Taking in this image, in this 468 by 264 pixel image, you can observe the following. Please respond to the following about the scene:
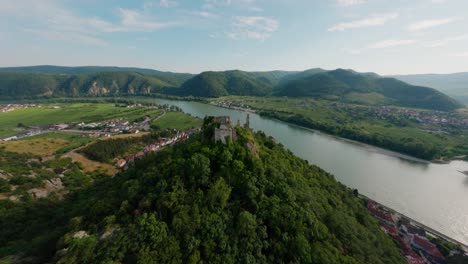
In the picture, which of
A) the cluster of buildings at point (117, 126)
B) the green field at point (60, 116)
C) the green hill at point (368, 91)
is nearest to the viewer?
the cluster of buildings at point (117, 126)

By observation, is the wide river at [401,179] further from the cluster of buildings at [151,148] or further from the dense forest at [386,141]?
the cluster of buildings at [151,148]

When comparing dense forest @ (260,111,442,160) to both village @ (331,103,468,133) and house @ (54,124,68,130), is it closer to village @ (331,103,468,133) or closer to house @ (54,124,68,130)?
village @ (331,103,468,133)

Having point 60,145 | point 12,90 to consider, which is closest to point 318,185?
point 60,145

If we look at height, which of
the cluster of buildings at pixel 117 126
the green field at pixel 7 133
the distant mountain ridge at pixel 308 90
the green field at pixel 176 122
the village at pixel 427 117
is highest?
the distant mountain ridge at pixel 308 90

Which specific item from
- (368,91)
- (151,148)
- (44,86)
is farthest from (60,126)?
(368,91)

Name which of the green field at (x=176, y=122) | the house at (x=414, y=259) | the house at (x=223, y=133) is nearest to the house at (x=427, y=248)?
the house at (x=414, y=259)

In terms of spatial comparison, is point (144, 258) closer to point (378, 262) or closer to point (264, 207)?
point (264, 207)
